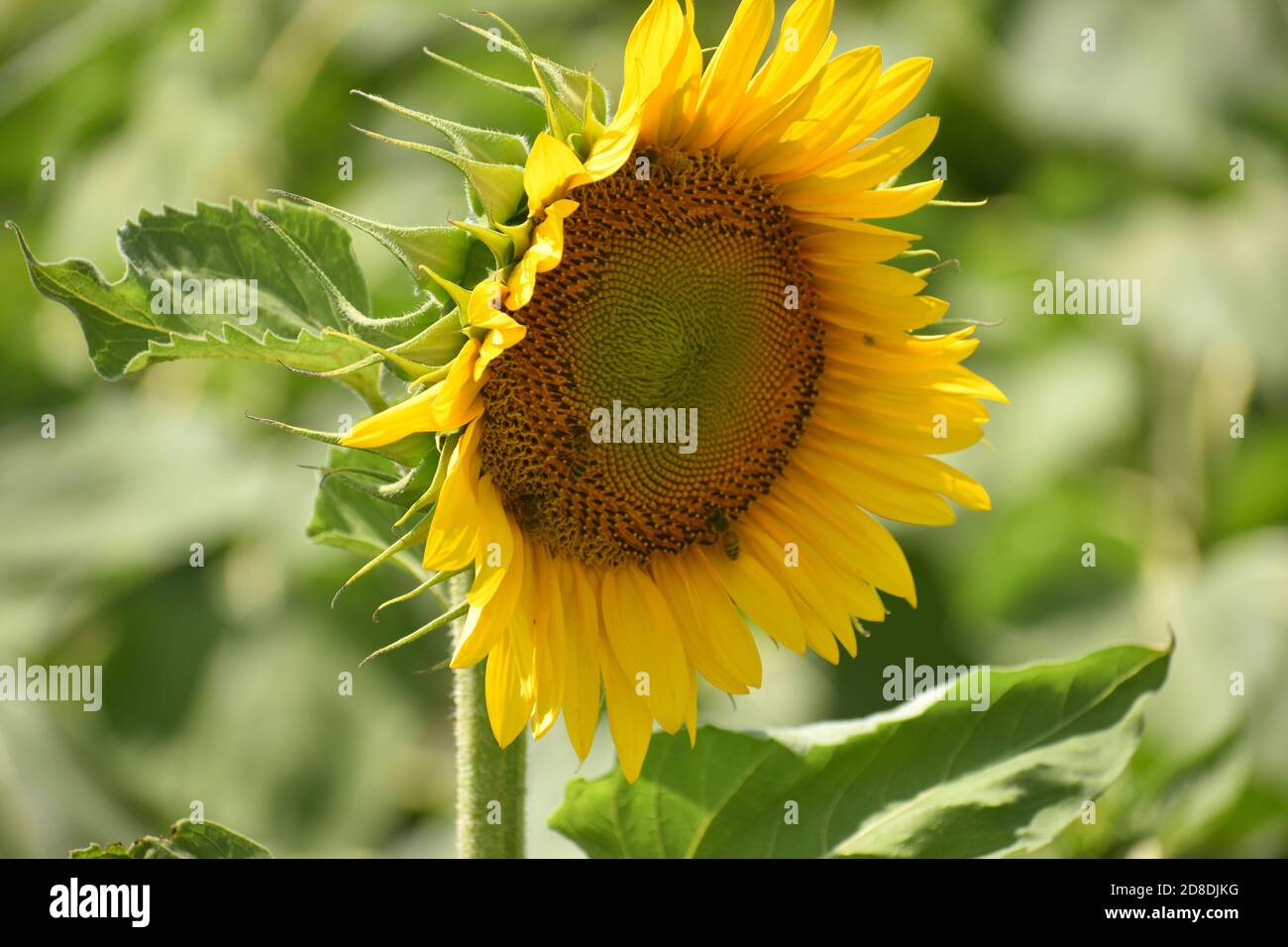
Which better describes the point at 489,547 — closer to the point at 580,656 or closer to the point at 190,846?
the point at 580,656

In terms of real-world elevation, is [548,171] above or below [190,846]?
above

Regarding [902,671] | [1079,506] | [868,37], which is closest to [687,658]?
[902,671]

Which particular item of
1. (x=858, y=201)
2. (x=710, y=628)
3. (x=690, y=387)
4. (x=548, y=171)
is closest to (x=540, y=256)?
(x=548, y=171)

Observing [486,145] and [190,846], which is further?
[190,846]

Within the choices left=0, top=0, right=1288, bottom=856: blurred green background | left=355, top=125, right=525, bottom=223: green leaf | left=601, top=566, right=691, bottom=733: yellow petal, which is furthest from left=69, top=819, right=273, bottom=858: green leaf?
left=0, top=0, right=1288, bottom=856: blurred green background

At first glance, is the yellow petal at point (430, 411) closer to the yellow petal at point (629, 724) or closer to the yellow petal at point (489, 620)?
the yellow petal at point (489, 620)
